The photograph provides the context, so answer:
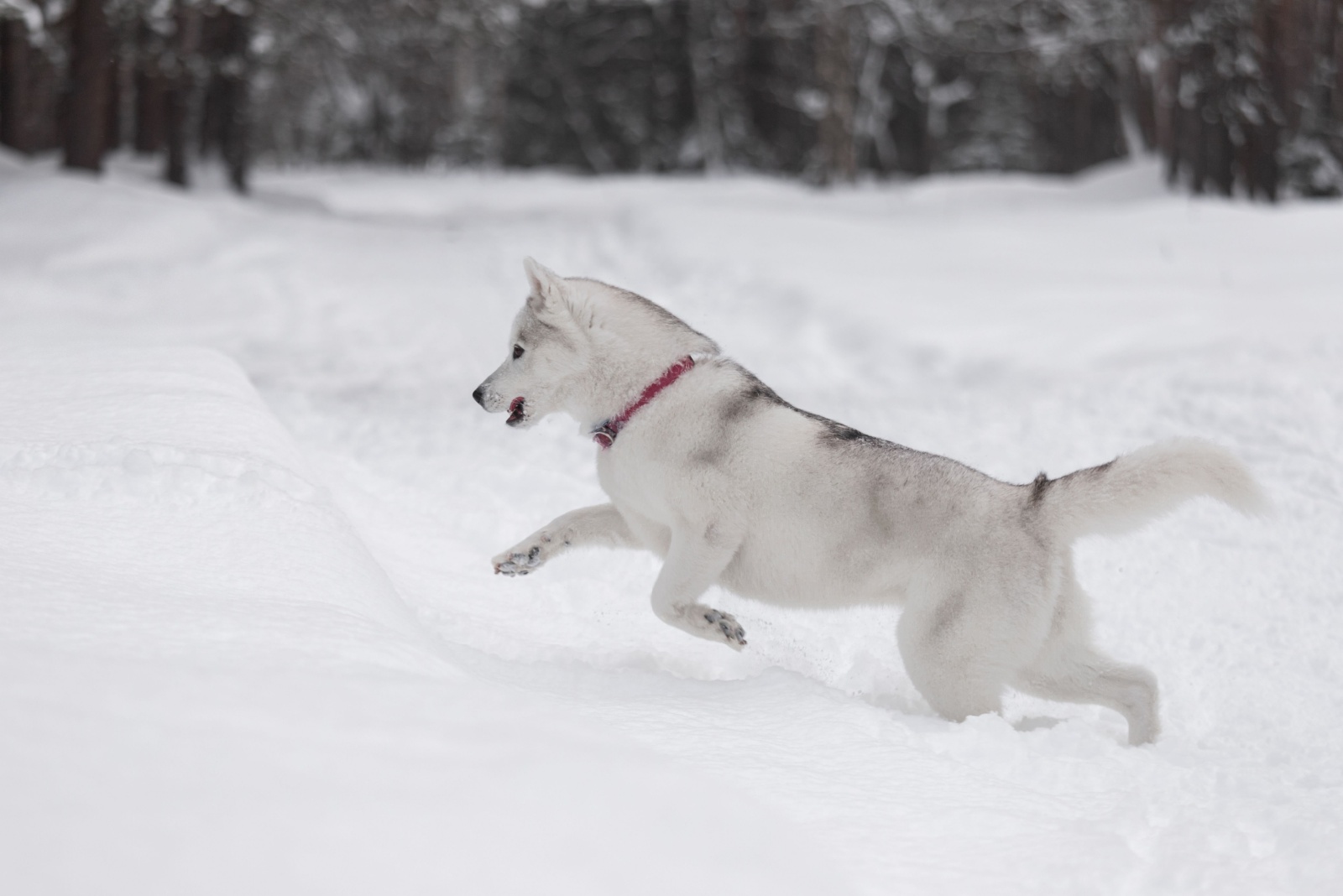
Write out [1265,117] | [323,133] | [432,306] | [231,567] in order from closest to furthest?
[231,567] < [432,306] < [1265,117] < [323,133]

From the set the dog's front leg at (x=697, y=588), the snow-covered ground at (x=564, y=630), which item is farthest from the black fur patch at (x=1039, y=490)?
the dog's front leg at (x=697, y=588)

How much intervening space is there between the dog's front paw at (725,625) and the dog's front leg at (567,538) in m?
0.61

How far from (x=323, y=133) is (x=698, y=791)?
46415mm

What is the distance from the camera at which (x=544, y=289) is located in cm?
462

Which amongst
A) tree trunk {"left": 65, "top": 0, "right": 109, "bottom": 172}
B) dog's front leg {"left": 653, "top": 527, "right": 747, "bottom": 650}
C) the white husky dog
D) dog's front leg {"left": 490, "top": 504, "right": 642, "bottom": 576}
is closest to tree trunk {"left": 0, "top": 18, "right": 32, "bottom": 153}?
tree trunk {"left": 65, "top": 0, "right": 109, "bottom": 172}

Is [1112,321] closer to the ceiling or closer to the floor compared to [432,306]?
closer to the ceiling

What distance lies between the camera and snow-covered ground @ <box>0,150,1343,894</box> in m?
2.24

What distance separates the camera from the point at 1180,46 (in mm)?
20000

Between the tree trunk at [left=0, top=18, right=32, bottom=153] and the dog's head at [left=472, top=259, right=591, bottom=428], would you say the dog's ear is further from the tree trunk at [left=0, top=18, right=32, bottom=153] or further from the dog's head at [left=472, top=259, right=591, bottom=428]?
the tree trunk at [left=0, top=18, right=32, bottom=153]

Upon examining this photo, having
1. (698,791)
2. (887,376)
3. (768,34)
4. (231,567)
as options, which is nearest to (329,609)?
(231,567)

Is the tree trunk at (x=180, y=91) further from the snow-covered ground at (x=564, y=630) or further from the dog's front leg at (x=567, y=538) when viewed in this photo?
the dog's front leg at (x=567, y=538)

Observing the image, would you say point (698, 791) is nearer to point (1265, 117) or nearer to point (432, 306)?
point (432, 306)

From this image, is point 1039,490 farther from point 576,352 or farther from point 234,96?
point 234,96

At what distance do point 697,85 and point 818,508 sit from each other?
30.0 m
